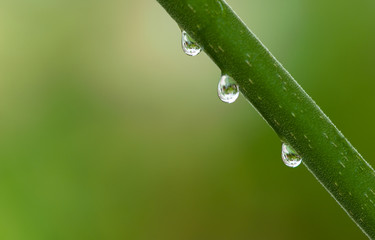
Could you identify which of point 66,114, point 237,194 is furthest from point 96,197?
point 237,194

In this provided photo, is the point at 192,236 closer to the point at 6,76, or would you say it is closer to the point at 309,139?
the point at 6,76

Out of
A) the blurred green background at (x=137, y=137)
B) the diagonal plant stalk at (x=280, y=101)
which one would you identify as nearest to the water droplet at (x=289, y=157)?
the diagonal plant stalk at (x=280, y=101)

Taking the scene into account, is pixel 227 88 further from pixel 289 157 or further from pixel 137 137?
pixel 137 137

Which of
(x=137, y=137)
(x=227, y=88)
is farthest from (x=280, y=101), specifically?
(x=137, y=137)

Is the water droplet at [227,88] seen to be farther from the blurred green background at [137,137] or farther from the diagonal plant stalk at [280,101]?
the blurred green background at [137,137]

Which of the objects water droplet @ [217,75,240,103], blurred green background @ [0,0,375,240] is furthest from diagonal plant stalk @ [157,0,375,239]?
blurred green background @ [0,0,375,240]

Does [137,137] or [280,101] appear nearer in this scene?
[280,101]
